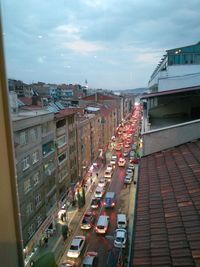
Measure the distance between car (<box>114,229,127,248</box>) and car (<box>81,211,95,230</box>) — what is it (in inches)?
57.5

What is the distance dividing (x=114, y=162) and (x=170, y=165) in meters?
15.3

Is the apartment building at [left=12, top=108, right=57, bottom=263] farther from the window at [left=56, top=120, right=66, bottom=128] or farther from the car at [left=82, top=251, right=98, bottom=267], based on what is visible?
the car at [left=82, top=251, right=98, bottom=267]

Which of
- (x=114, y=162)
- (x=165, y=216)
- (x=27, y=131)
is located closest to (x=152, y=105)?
(x=27, y=131)

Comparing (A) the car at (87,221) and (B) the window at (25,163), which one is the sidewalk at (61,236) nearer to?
(A) the car at (87,221)

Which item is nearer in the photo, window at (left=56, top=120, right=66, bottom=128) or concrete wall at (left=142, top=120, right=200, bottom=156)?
concrete wall at (left=142, top=120, right=200, bottom=156)

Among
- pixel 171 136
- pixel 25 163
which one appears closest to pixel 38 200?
pixel 25 163

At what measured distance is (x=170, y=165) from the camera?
3596 mm

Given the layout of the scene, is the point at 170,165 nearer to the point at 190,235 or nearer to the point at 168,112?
the point at 190,235

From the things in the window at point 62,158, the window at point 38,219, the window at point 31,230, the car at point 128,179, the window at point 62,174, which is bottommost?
the car at point 128,179

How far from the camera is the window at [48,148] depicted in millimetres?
9492

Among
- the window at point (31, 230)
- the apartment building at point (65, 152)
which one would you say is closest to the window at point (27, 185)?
the window at point (31, 230)

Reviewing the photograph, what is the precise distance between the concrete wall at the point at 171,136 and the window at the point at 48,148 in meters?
5.66

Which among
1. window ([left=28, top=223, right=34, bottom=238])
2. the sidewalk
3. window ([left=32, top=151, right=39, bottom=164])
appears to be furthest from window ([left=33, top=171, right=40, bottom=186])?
the sidewalk

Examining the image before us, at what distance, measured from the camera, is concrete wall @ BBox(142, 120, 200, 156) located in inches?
170
